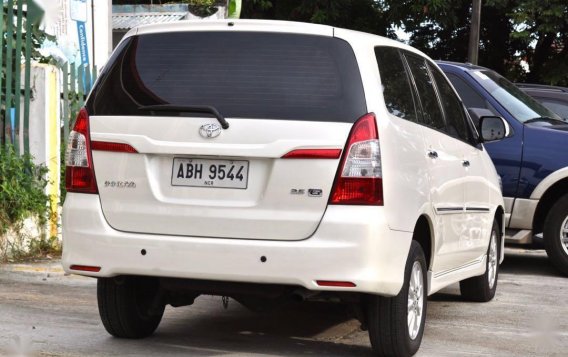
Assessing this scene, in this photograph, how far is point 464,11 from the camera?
31312mm

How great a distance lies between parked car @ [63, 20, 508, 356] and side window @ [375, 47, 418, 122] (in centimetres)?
2

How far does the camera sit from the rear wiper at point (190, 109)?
5.73m

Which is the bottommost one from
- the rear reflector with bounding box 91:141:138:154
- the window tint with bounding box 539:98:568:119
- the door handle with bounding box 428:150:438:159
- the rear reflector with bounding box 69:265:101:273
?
the rear reflector with bounding box 69:265:101:273

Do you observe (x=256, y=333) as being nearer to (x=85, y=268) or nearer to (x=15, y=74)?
(x=85, y=268)

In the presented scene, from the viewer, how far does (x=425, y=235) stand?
21.4 ft

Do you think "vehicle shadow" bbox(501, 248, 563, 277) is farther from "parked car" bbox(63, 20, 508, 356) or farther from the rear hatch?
the rear hatch

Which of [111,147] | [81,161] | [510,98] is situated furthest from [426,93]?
[510,98]

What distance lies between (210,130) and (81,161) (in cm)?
75

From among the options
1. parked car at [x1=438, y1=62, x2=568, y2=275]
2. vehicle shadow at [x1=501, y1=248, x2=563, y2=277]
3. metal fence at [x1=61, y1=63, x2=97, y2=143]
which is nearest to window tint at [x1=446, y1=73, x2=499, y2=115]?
parked car at [x1=438, y1=62, x2=568, y2=275]

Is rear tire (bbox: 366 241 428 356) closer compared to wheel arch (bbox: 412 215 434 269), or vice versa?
rear tire (bbox: 366 241 428 356)

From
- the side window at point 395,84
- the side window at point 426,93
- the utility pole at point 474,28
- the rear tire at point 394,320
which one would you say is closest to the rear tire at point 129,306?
the rear tire at point 394,320

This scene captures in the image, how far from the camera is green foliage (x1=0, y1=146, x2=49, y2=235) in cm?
968

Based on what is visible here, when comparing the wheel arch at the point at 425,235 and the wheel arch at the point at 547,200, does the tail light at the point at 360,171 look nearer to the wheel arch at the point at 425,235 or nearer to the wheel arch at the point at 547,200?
the wheel arch at the point at 425,235

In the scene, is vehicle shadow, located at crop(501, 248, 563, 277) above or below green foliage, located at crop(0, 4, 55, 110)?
below
